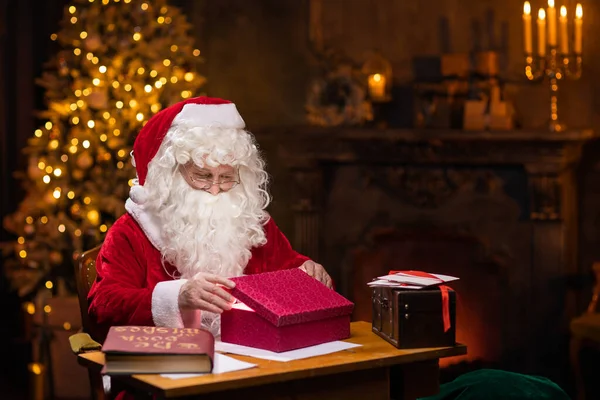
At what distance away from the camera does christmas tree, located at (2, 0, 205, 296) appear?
205 inches

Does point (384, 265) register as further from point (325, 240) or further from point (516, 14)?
point (516, 14)

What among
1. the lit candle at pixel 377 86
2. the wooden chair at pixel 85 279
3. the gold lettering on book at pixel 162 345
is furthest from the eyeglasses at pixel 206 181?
the lit candle at pixel 377 86

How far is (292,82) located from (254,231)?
2728 mm

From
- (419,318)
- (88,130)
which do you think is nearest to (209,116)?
(419,318)

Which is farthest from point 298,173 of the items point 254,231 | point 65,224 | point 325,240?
point 254,231

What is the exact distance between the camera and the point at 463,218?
18.0 ft

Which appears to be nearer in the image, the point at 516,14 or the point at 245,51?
the point at 516,14

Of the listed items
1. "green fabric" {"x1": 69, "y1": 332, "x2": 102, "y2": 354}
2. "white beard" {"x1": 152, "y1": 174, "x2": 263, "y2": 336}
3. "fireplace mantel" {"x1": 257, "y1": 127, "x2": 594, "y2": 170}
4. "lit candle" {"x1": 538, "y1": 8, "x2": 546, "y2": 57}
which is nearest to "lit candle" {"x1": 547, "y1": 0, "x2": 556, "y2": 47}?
"lit candle" {"x1": 538, "y1": 8, "x2": 546, "y2": 57}

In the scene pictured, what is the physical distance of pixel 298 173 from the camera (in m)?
5.70

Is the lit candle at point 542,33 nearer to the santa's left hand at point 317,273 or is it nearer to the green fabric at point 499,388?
the green fabric at point 499,388

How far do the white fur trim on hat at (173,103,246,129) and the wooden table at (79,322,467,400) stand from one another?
95cm

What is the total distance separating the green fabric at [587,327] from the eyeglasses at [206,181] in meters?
2.37

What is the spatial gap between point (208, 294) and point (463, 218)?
3.11m

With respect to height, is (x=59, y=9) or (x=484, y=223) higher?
(x=59, y=9)
